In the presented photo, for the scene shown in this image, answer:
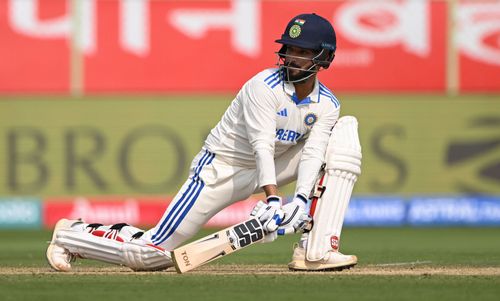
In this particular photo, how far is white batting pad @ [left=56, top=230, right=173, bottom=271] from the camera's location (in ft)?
22.3

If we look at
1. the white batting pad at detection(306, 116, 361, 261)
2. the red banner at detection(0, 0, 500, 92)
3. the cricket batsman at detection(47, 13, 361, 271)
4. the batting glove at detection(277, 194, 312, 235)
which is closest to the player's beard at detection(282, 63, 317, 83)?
the cricket batsman at detection(47, 13, 361, 271)

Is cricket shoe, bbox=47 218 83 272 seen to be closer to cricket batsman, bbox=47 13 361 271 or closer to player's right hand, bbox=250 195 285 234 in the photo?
cricket batsman, bbox=47 13 361 271

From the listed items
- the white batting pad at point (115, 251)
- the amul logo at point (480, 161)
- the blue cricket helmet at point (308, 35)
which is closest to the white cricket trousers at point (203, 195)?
the white batting pad at point (115, 251)

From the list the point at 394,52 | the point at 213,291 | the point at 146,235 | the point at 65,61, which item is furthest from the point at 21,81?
the point at 213,291

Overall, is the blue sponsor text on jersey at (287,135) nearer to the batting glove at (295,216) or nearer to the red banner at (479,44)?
the batting glove at (295,216)

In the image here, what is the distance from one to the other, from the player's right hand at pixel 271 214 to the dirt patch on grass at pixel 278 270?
0.39 metres

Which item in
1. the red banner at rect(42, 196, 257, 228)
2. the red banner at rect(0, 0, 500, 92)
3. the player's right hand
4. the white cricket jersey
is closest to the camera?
the player's right hand

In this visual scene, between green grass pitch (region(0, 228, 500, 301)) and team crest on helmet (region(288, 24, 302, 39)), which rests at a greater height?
team crest on helmet (region(288, 24, 302, 39))

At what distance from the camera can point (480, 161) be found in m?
15.5

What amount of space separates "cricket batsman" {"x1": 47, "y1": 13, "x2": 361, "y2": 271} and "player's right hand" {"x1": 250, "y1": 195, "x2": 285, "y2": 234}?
0.54 feet

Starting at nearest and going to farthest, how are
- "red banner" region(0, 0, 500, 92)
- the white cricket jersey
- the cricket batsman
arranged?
the white cricket jersey
the cricket batsman
"red banner" region(0, 0, 500, 92)

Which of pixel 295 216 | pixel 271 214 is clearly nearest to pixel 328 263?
Answer: pixel 295 216

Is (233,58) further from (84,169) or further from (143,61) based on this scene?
(84,169)

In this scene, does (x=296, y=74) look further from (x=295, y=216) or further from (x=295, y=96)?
(x=295, y=216)
